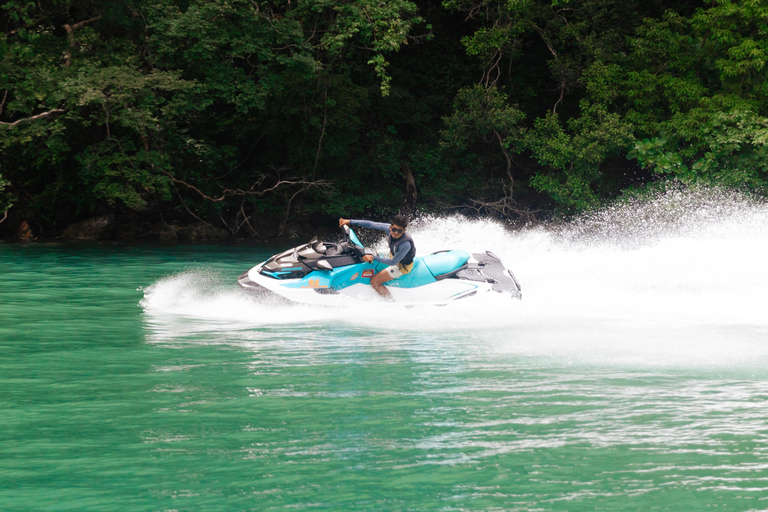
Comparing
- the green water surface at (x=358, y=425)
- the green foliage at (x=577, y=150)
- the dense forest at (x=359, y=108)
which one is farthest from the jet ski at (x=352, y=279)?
the green foliage at (x=577, y=150)

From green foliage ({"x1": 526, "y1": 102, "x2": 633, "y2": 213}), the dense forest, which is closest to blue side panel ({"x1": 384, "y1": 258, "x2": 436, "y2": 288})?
the dense forest

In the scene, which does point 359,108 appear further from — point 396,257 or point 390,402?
point 390,402

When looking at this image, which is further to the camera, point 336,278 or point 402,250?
point 336,278

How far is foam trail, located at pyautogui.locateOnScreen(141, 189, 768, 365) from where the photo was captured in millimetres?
7500

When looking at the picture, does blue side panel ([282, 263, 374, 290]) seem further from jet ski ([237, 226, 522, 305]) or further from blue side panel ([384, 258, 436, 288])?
blue side panel ([384, 258, 436, 288])

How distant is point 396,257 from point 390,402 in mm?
3905

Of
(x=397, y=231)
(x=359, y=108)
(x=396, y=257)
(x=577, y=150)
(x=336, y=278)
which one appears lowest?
(x=336, y=278)

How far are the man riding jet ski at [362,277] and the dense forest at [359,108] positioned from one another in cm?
1070

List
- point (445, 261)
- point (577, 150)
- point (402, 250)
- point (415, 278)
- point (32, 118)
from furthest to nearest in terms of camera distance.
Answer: point (577, 150) → point (32, 118) → point (445, 261) → point (415, 278) → point (402, 250)

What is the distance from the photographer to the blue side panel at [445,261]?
31.6 ft

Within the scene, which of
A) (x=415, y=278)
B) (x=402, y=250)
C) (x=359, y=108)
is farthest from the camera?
(x=359, y=108)

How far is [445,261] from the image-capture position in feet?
32.0

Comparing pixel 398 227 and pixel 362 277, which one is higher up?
pixel 398 227

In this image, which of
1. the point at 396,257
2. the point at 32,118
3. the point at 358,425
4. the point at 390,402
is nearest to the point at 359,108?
the point at 32,118
